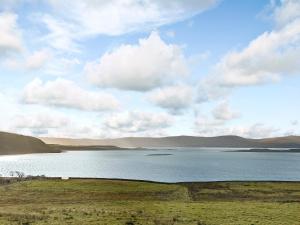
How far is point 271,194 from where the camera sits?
8119 cm

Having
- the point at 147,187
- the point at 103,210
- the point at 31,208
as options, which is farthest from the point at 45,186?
the point at 103,210

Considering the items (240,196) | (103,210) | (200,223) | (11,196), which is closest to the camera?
(200,223)

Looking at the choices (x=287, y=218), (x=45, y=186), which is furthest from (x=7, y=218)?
(x=45, y=186)

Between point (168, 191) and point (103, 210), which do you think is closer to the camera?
point (103, 210)

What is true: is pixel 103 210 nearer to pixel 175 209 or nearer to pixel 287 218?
pixel 175 209

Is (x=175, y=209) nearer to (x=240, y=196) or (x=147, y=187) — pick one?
(x=240, y=196)

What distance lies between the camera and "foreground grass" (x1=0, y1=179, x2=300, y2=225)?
44.8 m

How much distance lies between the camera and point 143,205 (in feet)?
189

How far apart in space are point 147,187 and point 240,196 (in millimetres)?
23061

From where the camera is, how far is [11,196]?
7306 centimetres

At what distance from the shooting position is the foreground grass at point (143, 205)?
147ft

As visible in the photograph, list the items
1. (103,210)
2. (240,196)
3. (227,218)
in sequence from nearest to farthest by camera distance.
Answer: (227,218)
(103,210)
(240,196)

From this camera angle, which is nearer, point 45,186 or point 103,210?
point 103,210

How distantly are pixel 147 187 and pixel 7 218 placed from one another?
160 ft
